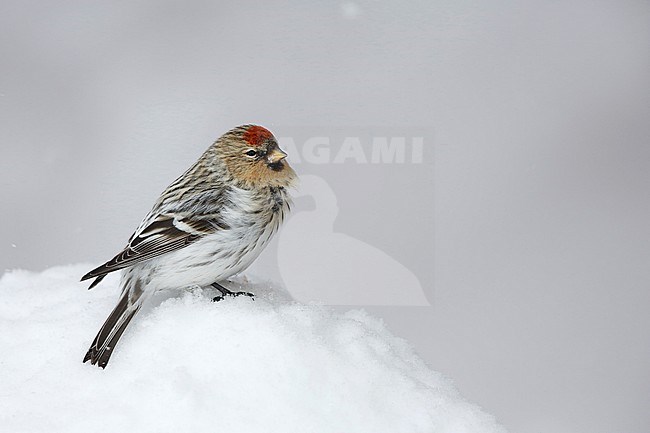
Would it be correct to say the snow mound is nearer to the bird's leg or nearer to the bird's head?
the bird's leg

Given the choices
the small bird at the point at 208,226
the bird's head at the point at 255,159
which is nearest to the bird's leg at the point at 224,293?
the small bird at the point at 208,226

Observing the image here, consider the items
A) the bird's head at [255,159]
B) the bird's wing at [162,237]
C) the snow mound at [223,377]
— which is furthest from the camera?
the bird's head at [255,159]

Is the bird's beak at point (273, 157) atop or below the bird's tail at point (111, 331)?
atop

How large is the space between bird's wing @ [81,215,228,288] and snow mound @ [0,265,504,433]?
0.22 feet

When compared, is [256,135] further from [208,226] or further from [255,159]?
[208,226]

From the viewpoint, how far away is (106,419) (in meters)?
0.88

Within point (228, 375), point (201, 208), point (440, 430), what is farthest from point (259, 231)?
point (440, 430)

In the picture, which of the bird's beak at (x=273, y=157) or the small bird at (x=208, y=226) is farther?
the bird's beak at (x=273, y=157)

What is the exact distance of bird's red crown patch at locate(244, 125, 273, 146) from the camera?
119cm

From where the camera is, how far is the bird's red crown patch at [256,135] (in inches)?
46.9

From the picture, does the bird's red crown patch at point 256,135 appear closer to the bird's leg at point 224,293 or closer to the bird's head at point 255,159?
the bird's head at point 255,159

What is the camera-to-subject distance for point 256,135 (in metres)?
1.19

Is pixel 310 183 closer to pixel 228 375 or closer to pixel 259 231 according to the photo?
pixel 259 231

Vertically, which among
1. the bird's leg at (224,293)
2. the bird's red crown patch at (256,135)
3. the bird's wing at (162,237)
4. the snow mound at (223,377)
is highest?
the bird's red crown patch at (256,135)
